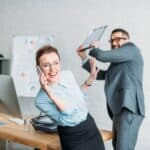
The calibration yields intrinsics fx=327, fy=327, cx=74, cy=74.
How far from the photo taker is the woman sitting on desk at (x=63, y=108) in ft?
5.87

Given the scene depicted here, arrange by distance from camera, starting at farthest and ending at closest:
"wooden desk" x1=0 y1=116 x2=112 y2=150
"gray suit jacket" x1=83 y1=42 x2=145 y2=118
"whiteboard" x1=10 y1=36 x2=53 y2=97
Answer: "whiteboard" x1=10 y1=36 x2=53 y2=97
"gray suit jacket" x1=83 y1=42 x2=145 y2=118
"wooden desk" x1=0 y1=116 x2=112 y2=150

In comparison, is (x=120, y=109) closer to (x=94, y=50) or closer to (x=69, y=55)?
(x=94, y=50)

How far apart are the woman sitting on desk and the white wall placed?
140 centimetres

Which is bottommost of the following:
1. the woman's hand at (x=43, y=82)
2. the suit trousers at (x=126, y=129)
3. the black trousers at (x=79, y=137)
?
the suit trousers at (x=126, y=129)

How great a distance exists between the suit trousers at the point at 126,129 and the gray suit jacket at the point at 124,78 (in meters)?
0.05

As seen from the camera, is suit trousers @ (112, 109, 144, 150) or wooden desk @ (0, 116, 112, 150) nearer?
wooden desk @ (0, 116, 112, 150)

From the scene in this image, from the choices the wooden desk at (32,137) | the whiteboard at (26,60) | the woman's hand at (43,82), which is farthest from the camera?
the whiteboard at (26,60)

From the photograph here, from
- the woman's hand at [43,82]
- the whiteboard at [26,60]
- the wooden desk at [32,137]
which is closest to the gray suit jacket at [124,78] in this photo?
the wooden desk at [32,137]

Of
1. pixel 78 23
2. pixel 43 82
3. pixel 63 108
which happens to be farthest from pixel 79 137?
pixel 78 23

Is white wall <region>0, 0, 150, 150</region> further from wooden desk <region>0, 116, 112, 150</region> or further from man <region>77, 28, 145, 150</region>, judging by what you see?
wooden desk <region>0, 116, 112, 150</region>

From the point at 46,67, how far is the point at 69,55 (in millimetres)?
1883

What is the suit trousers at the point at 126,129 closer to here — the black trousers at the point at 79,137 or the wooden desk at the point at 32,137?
the wooden desk at the point at 32,137

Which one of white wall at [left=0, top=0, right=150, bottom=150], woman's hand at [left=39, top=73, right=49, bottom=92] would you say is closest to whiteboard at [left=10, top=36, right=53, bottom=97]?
white wall at [left=0, top=0, right=150, bottom=150]

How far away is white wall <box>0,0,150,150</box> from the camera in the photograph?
124 inches
